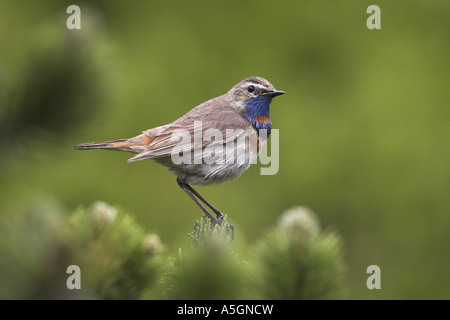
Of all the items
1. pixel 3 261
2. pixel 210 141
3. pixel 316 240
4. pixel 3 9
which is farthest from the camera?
pixel 3 9

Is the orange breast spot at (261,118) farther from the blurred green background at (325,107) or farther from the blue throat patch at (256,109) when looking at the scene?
the blurred green background at (325,107)

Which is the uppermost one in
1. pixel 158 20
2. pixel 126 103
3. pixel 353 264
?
pixel 158 20

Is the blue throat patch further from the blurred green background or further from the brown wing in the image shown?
the blurred green background

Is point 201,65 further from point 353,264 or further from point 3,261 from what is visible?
point 3,261

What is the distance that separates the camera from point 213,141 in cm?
404

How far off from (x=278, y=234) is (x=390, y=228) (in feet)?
17.7

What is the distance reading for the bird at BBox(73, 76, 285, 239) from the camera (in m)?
3.98

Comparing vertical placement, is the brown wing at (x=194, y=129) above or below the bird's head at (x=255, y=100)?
below

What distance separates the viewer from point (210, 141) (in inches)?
159

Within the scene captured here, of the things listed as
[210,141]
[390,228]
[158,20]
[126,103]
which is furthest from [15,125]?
[390,228]

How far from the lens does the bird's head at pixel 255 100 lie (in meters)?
4.30

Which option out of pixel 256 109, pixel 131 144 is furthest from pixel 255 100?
pixel 131 144

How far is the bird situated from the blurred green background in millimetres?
2428


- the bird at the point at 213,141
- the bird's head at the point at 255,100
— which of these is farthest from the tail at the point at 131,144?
the bird's head at the point at 255,100
